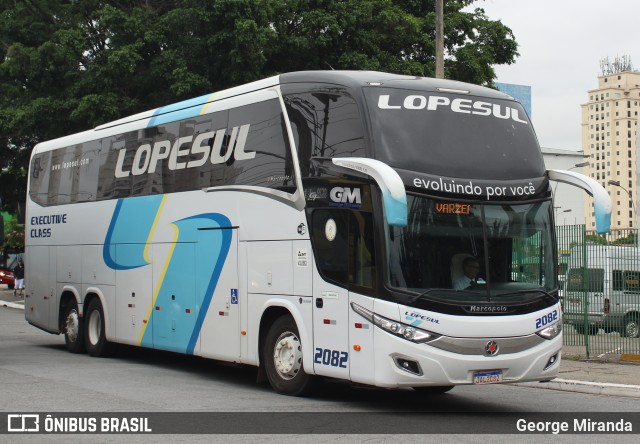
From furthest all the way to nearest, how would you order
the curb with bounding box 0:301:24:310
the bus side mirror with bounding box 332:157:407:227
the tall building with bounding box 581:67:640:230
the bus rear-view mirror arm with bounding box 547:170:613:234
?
the tall building with bounding box 581:67:640:230
the curb with bounding box 0:301:24:310
the bus rear-view mirror arm with bounding box 547:170:613:234
the bus side mirror with bounding box 332:157:407:227

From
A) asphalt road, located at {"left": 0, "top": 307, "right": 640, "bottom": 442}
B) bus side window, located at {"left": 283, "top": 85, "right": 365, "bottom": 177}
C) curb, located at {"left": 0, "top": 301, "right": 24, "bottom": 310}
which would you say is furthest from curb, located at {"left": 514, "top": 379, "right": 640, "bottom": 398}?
curb, located at {"left": 0, "top": 301, "right": 24, "bottom": 310}

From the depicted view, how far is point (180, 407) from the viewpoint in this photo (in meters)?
11.3

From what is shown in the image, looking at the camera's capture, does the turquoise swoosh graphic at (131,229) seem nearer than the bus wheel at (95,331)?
Yes

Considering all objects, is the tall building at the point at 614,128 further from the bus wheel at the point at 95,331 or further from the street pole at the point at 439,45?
the bus wheel at the point at 95,331

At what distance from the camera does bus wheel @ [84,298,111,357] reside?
1770 centimetres

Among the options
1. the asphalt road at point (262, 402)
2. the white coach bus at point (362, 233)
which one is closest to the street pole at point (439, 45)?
the white coach bus at point (362, 233)

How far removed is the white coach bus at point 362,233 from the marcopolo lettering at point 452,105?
20 millimetres

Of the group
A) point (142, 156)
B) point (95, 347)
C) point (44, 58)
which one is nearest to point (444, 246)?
point (142, 156)

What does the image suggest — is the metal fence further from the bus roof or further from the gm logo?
the gm logo

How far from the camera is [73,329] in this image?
18.7 m

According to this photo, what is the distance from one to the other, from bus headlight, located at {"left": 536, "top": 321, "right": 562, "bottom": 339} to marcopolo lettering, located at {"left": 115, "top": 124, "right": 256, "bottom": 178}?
4.68 metres

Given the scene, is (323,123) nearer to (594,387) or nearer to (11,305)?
(594,387)

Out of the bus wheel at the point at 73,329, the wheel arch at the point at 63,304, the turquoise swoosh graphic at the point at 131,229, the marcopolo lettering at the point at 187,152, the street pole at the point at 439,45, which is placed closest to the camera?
the marcopolo lettering at the point at 187,152

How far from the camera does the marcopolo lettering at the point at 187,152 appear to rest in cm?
1365
